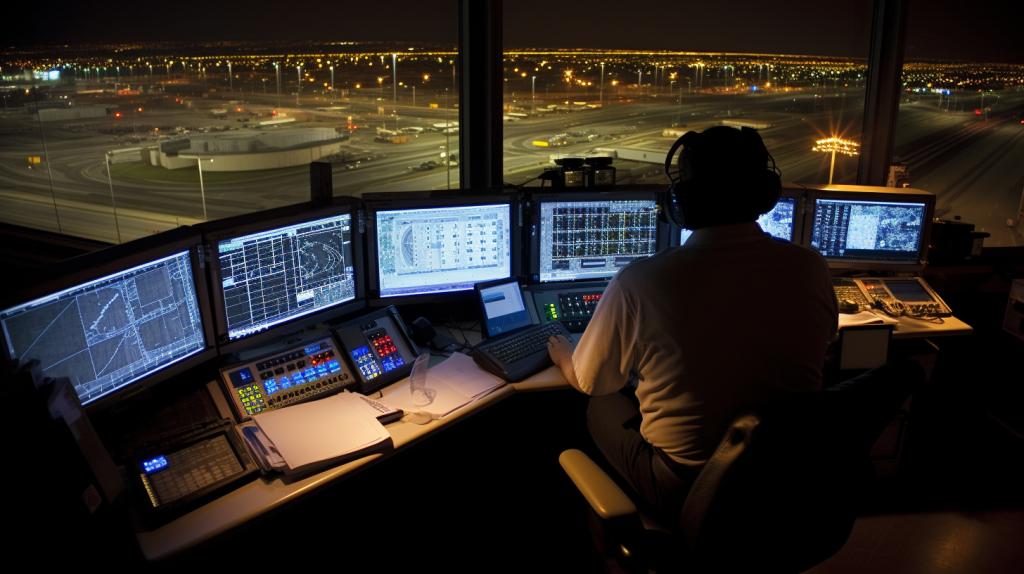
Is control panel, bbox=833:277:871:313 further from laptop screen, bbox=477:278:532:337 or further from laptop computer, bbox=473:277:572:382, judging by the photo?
laptop screen, bbox=477:278:532:337

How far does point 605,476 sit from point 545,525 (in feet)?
3.97

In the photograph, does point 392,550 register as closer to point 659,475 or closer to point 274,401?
point 274,401

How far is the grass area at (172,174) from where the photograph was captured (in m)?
7.32

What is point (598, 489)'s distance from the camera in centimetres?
140

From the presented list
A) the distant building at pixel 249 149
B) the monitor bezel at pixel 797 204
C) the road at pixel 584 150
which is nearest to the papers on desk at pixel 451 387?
the road at pixel 584 150

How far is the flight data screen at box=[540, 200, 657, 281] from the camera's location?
2.54 metres

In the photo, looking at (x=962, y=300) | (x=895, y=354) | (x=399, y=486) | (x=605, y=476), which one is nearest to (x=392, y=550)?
(x=399, y=486)

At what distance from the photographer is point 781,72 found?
12.8 ft

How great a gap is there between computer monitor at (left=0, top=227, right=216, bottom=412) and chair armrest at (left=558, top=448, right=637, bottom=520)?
111 cm

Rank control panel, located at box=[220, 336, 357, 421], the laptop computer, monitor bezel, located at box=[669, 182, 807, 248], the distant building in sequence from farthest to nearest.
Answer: the distant building → monitor bezel, located at box=[669, 182, 807, 248] → the laptop computer → control panel, located at box=[220, 336, 357, 421]

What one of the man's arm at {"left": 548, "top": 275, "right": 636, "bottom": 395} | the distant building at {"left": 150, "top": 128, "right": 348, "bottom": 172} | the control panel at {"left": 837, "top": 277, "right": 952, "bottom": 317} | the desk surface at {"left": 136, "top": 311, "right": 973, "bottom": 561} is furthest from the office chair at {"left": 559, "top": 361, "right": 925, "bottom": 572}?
the distant building at {"left": 150, "top": 128, "right": 348, "bottom": 172}

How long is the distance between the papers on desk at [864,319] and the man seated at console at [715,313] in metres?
1.19

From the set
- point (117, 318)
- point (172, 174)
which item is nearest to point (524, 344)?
point (117, 318)

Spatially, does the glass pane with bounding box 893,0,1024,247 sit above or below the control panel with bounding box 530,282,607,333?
above
